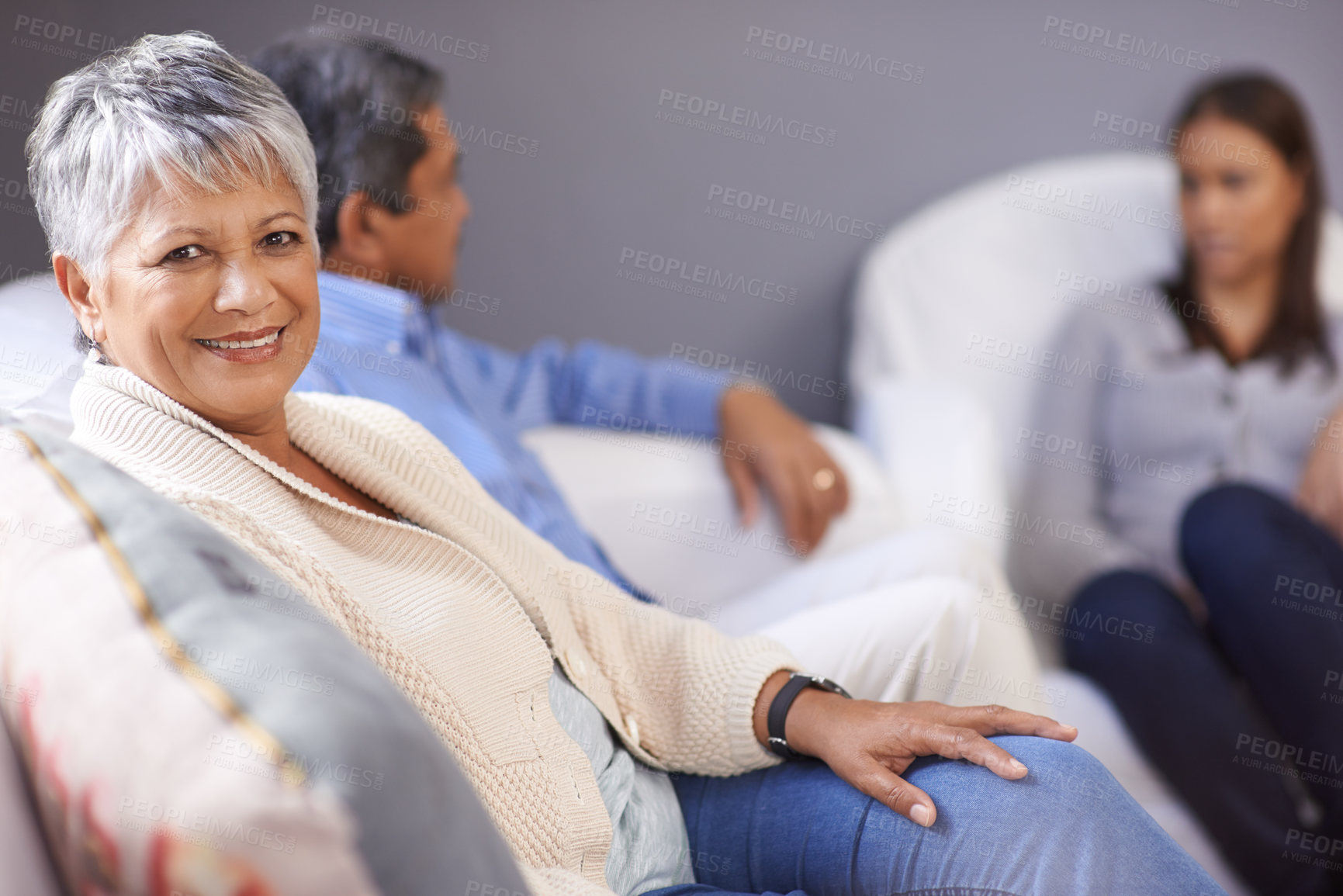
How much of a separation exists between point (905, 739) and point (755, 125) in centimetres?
145

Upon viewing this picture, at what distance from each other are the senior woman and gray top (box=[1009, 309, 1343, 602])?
1.01 meters

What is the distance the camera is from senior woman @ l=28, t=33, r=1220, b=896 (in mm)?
736

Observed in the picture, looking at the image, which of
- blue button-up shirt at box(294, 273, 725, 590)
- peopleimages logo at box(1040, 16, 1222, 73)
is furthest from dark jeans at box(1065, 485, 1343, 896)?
peopleimages logo at box(1040, 16, 1222, 73)

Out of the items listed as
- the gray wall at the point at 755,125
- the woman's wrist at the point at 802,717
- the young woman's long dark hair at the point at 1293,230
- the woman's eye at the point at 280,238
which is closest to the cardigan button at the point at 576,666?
the woman's wrist at the point at 802,717

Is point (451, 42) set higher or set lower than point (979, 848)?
higher

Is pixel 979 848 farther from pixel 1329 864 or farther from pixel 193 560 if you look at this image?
pixel 1329 864

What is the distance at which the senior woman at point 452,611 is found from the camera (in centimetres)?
74

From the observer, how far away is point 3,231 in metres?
1.44

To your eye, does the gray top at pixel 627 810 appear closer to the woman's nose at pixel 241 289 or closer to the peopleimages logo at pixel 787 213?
the woman's nose at pixel 241 289

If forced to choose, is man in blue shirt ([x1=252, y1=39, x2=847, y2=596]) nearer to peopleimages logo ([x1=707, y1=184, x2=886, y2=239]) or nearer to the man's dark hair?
the man's dark hair

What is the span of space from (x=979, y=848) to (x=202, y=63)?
2.70ft

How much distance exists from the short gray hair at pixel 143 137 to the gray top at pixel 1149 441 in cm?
147

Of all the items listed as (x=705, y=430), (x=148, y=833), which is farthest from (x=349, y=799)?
(x=705, y=430)

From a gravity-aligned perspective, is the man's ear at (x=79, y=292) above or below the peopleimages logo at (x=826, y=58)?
below
